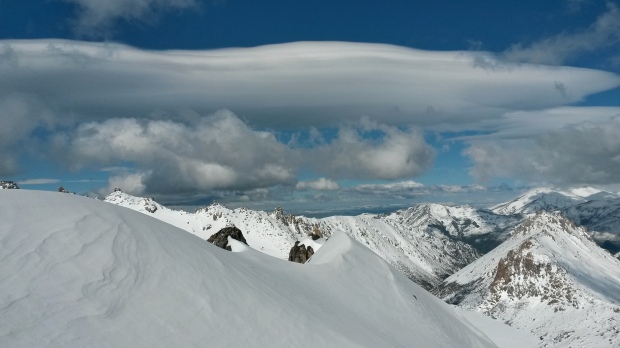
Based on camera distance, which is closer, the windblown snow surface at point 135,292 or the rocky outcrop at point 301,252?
the windblown snow surface at point 135,292

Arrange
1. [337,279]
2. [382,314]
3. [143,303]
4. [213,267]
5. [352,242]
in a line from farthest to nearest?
[352,242] → [337,279] → [382,314] → [213,267] → [143,303]

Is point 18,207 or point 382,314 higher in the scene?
point 18,207

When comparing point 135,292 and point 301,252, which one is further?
point 301,252

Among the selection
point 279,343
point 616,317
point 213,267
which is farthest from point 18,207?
point 616,317

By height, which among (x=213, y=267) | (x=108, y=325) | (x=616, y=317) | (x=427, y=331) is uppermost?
(x=213, y=267)

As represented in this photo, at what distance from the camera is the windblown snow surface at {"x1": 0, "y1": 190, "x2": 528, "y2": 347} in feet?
40.2

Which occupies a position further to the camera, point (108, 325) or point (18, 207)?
point (18, 207)

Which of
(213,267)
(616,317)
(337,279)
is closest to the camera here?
(213,267)

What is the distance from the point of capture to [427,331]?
2603cm

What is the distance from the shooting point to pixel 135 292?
14.2 m

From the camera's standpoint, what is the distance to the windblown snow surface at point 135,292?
1224cm

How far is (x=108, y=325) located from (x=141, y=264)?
10.3ft

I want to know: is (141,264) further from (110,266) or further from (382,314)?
(382,314)

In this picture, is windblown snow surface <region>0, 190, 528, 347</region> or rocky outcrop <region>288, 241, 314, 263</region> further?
rocky outcrop <region>288, 241, 314, 263</region>
